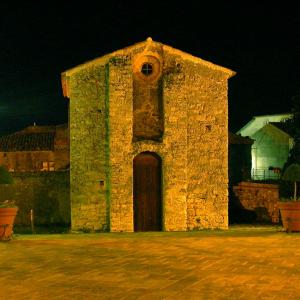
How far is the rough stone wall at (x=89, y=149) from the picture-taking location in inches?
664

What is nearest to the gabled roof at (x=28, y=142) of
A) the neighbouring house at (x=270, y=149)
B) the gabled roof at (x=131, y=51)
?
the neighbouring house at (x=270, y=149)

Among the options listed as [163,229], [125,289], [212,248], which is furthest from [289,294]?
[163,229]

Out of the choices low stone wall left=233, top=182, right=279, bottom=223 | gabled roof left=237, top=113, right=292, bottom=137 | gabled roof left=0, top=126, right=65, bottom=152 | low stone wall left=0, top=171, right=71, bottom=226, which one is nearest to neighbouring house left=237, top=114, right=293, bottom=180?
gabled roof left=237, top=113, right=292, bottom=137

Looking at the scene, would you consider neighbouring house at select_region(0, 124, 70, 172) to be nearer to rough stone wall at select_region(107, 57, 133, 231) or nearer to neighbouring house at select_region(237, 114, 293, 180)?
neighbouring house at select_region(237, 114, 293, 180)

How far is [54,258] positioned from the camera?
26.8ft

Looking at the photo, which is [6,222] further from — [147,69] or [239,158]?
[239,158]

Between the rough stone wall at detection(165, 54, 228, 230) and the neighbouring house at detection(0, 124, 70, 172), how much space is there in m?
19.7

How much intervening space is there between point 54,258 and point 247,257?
10.1 feet

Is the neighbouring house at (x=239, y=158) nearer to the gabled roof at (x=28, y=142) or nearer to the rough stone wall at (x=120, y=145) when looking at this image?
the gabled roof at (x=28, y=142)

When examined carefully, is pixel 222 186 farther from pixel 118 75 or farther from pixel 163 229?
pixel 118 75

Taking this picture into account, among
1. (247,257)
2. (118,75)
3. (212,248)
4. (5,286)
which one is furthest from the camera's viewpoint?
(118,75)

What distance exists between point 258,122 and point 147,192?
1210 inches

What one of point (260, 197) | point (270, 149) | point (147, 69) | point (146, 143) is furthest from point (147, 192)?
point (270, 149)

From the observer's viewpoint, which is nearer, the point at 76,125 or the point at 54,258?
the point at 54,258
